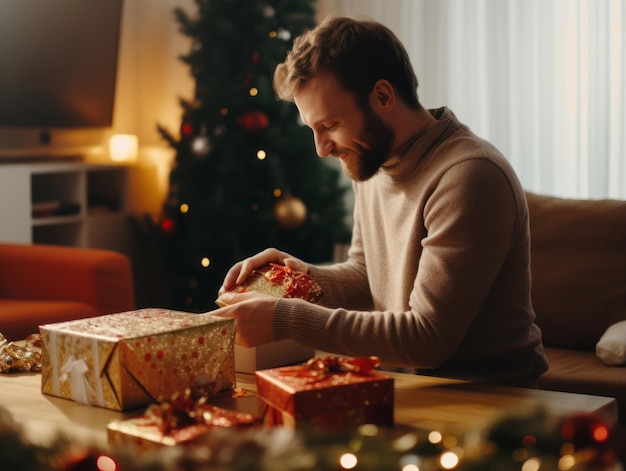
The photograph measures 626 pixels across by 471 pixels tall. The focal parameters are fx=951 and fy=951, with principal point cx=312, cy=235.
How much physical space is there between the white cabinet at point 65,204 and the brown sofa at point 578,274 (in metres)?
2.41

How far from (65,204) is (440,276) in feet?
11.2

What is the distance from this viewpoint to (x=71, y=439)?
34.9 inches

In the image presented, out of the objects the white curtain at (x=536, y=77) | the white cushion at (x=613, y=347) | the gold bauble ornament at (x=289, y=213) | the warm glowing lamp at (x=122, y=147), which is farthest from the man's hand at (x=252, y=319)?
the warm glowing lamp at (x=122, y=147)

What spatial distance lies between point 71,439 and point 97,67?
166 inches

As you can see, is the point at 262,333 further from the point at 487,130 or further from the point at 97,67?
the point at 97,67

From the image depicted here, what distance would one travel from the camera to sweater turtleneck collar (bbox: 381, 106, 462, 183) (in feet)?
6.27

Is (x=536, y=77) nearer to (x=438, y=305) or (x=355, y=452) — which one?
(x=438, y=305)

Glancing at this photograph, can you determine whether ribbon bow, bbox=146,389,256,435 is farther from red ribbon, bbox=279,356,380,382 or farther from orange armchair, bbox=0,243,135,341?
orange armchair, bbox=0,243,135,341

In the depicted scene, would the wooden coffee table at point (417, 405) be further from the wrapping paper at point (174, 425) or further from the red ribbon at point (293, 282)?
the red ribbon at point (293, 282)

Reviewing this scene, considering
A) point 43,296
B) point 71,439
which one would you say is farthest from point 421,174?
point 43,296

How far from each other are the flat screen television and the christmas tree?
506 mm

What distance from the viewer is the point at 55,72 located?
4711mm

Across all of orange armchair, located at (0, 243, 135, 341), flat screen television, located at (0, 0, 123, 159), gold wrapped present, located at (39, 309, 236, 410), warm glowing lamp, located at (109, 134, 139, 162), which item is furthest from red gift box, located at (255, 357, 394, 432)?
warm glowing lamp, located at (109, 134, 139, 162)

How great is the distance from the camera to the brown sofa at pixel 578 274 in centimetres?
307
